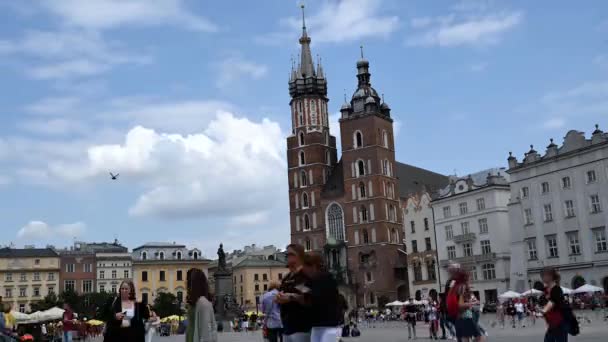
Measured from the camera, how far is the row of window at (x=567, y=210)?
1982 inches

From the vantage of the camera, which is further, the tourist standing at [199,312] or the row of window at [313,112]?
the row of window at [313,112]

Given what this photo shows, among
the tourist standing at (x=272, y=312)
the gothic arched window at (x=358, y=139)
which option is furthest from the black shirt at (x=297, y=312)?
the gothic arched window at (x=358, y=139)

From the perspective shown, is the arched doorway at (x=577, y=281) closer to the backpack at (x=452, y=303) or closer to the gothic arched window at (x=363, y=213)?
the gothic arched window at (x=363, y=213)

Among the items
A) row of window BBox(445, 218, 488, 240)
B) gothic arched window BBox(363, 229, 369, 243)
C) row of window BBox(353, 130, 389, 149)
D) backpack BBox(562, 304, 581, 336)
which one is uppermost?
row of window BBox(353, 130, 389, 149)

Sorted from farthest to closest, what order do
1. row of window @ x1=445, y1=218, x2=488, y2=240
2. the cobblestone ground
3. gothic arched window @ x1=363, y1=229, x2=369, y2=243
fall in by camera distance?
gothic arched window @ x1=363, y1=229, x2=369, y2=243, row of window @ x1=445, y1=218, x2=488, y2=240, the cobblestone ground

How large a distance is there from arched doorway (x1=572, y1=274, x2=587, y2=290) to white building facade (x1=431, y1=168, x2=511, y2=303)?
1092 centimetres

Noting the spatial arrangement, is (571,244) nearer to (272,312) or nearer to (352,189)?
(352,189)

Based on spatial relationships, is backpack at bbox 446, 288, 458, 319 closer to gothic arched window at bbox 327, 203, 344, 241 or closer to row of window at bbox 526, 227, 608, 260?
row of window at bbox 526, 227, 608, 260

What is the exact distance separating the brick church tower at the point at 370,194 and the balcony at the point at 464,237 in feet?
48.7

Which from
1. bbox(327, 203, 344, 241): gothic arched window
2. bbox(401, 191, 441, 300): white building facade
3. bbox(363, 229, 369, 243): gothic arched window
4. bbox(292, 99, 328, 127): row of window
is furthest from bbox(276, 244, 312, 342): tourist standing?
bbox(292, 99, 328, 127): row of window

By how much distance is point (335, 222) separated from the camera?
289ft

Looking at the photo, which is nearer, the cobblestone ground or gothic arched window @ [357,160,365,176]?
the cobblestone ground

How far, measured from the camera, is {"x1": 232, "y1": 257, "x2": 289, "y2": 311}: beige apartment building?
4122 inches

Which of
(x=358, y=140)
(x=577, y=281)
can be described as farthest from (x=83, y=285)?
(x=577, y=281)
